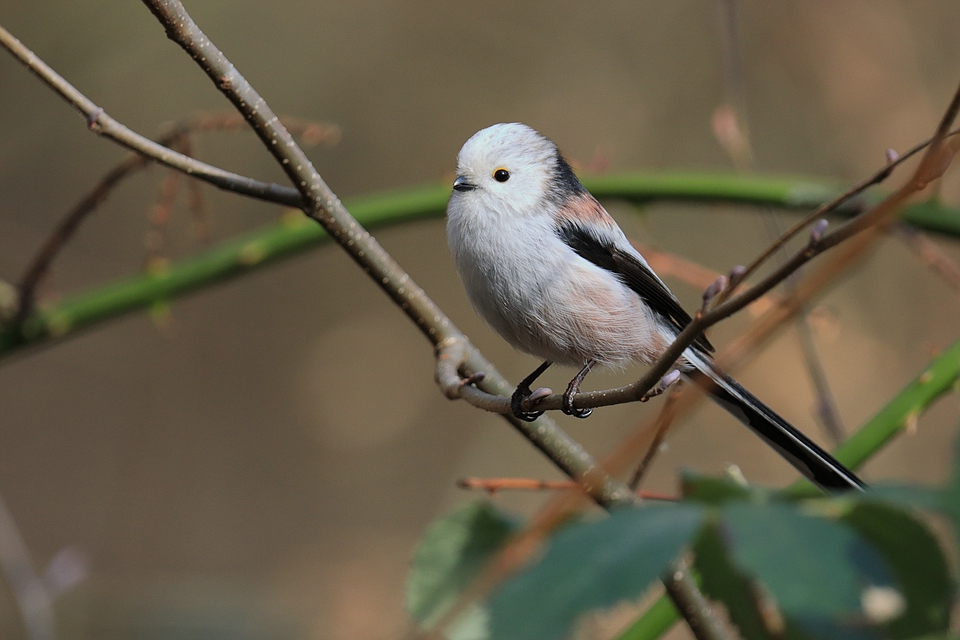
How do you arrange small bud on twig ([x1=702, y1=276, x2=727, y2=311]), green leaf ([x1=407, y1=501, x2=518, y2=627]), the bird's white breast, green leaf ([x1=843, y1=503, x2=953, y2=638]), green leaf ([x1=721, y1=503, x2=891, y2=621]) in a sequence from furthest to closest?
the bird's white breast < green leaf ([x1=407, y1=501, x2=518, y2=627]) < small bud on twig ([x1=702, y1=276, x2=727, y2=311]) < green leaf ([x1=843, y1=503, x2=953, y2=638]) < green leaf ([x1=721, y1=503, x2=891, y2=621])

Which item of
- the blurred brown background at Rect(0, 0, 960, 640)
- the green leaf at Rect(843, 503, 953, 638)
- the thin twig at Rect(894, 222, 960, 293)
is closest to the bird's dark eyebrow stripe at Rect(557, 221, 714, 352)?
the thin twig at Rect(894, 222, 960, 293)

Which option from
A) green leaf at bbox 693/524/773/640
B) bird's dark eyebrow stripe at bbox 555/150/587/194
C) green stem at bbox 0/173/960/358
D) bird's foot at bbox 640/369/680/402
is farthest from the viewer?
bird's dark eyebrow stripe at bbox 555/150/587/194

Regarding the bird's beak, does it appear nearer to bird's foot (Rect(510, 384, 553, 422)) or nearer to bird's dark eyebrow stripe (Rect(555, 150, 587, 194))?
bird's dark eyebrow stripe (Rect(555, 150, 587, 194))

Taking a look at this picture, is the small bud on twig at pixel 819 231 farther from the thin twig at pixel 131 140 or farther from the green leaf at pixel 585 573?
the thin twig at pixel 131 140

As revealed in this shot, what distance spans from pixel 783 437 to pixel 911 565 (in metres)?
1.26

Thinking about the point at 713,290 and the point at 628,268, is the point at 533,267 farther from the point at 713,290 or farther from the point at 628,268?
the point at 713,290

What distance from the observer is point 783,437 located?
5.96 ft

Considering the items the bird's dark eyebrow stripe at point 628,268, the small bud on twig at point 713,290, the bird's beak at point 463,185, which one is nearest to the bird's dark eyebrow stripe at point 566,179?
the bird's dark eyebrow stripe at point 628,268

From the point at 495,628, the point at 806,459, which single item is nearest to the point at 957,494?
the point at 495,628

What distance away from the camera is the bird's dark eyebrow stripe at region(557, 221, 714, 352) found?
209 cm

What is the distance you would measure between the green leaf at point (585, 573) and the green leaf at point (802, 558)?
0.04 meters

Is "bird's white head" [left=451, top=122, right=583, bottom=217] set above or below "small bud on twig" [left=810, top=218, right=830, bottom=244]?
above

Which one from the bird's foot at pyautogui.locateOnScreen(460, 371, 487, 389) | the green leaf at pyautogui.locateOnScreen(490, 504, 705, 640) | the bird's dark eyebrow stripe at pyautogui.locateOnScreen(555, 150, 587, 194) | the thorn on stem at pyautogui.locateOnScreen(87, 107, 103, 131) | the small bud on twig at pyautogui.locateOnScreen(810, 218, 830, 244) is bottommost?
the green leaf at pyautogui.locateOnScreen(490, 504, 705, 640)

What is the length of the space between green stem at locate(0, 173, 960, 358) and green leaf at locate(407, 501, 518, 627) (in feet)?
3.07
